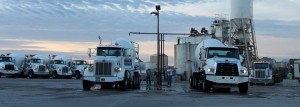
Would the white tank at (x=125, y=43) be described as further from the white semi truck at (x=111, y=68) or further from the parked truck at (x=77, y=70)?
the parked truck at (x=77, y=70)

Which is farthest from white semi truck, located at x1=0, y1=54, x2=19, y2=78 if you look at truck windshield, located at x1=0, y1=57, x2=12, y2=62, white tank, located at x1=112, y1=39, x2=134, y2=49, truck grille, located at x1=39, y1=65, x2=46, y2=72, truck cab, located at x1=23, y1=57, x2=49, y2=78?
white tank, located at x1=112, y1=39, x2=134, y2=49

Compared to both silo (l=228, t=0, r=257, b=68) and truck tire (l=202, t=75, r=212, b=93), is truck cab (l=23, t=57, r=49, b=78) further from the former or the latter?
truck tire (l=202, t=75, r=212, b=93)

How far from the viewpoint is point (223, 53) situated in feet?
86.0

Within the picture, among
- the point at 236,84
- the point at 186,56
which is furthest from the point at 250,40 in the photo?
the point at 236,84

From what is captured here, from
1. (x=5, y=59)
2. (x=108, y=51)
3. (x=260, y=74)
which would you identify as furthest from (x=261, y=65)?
(x=5, y=59)

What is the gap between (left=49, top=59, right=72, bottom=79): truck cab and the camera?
54.1m

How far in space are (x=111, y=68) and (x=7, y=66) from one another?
2798cm

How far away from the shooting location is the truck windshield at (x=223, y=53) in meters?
26.1

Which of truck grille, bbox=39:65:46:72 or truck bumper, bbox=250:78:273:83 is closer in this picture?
truck bumper, bbox=250:78:273:83

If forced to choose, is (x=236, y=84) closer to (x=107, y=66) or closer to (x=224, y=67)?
(x=224, y=67)

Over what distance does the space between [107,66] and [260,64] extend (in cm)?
2392

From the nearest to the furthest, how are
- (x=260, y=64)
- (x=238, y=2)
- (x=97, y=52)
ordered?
(x=97, y=52) → (x=260, y=64) → (x=238, y=2)

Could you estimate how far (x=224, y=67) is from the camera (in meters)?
24.4

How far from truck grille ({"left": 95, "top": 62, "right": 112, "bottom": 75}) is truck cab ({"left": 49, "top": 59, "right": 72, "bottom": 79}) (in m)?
29.4
